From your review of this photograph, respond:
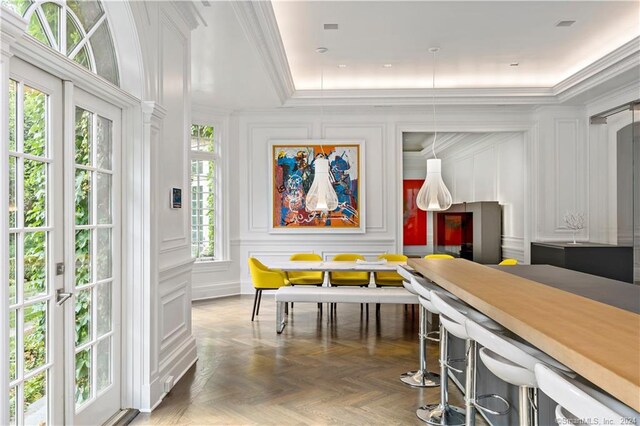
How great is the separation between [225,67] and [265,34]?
122 cm

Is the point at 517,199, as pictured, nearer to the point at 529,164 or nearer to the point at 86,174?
the point at 529,164

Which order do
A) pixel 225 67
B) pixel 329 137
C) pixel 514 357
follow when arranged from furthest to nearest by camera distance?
pixel 329 137 → pixel 225 67 → pixel 514 357

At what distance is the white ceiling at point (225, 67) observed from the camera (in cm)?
450

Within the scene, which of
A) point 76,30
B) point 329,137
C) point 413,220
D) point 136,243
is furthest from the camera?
point 413,220

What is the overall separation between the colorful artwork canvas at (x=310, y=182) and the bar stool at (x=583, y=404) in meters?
6.54

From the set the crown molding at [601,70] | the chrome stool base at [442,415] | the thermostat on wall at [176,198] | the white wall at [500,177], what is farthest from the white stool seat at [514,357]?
the white wall at [500,177]

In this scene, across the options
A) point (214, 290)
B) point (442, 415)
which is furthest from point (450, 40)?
point (214, 290)

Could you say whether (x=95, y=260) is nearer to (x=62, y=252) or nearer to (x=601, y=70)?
(x=62, y=252)

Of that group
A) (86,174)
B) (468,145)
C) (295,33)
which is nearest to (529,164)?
(468,145)

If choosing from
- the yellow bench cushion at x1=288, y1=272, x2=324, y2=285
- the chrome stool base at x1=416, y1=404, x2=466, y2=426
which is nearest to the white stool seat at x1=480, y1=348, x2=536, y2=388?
the chrome stool base at x1=416, y1=404, x2=466, y2=426

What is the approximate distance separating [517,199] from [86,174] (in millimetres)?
7759

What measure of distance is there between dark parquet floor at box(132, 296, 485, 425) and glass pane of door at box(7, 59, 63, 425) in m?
0.90

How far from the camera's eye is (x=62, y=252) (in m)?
2.59

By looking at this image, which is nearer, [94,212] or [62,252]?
[62,252]
